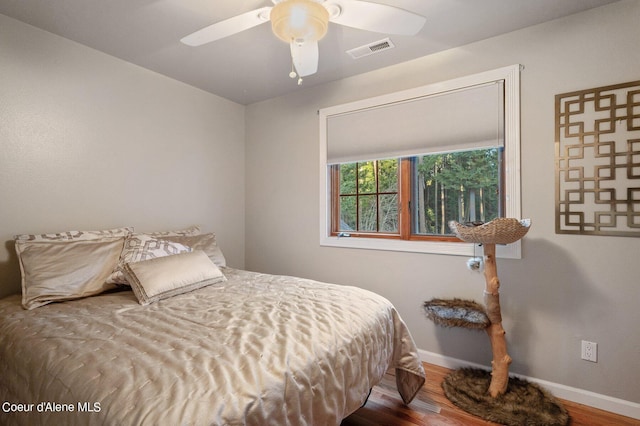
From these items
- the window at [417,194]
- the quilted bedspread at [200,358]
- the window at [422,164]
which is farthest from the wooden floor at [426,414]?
the window at [417,194]

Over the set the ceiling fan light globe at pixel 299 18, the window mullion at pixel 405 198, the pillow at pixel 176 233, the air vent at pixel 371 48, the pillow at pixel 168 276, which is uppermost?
the air vent at pixel 371 48

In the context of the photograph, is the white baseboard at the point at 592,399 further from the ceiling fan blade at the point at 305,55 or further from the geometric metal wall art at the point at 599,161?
the ceiling fan blade at the point at 305,55

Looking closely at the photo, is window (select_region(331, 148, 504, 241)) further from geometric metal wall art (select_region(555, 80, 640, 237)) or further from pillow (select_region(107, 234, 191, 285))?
pillow (select_region(107, 234, 191, 285))

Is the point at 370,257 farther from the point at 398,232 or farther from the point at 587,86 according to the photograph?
the point at 587,86

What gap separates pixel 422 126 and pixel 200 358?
2.21 m

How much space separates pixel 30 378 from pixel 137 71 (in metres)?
2.39

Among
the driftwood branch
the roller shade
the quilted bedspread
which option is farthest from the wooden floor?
the roller shade

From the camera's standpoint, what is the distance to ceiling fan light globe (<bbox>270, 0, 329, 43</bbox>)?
4.23 feet

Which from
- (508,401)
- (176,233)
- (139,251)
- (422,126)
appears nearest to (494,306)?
(508,401)

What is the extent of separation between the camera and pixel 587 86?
184 cm

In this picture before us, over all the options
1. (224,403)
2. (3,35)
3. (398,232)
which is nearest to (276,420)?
(224,403)

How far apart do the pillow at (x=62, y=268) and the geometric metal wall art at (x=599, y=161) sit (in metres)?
2.98

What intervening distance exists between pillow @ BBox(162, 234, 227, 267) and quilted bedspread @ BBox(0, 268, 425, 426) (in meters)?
0.68

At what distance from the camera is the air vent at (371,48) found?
7.14 feet
